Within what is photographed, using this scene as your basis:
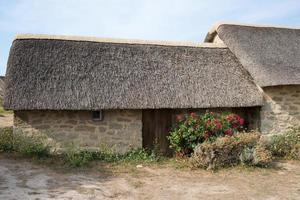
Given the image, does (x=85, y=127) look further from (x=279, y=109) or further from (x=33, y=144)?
(x=279, y=109)

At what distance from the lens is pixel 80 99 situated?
8.78 meters

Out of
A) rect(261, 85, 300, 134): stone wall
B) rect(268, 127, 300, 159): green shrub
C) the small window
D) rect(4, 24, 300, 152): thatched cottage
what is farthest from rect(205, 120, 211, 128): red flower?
the small window

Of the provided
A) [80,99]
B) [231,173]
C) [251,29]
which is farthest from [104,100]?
[251,29]

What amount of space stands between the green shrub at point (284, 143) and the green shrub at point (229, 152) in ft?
4.22

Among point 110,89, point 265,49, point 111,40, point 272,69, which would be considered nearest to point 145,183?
point 110,89

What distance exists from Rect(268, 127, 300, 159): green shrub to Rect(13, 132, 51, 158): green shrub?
233 inches

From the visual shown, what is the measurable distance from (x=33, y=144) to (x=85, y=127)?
1.31 meters

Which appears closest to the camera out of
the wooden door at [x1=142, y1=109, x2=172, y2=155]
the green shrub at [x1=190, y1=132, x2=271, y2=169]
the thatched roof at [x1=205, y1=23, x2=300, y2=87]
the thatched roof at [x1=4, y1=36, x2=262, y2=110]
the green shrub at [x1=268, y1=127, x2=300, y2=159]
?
the green shrub at [x1=190, y1=132, x2=271, y2=169]

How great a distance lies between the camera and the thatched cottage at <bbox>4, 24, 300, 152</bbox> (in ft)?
Result: 29.1

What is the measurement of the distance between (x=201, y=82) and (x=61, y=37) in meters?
4.04

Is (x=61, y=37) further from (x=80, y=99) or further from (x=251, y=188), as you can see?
(x=251, y=188)

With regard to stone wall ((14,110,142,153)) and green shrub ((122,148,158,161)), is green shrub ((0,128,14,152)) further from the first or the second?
green shrub ((122,148,158,161))

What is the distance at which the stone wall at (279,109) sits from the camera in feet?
33.2

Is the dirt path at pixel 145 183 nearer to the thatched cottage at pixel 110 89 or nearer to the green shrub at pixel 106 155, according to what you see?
the green shrub at pixel 106 155
